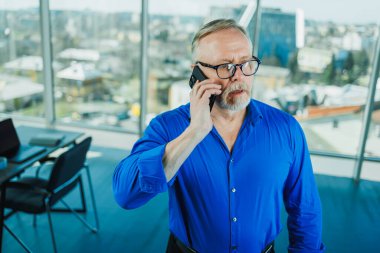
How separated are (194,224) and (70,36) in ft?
15.0

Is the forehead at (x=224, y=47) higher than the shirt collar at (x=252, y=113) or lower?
higher

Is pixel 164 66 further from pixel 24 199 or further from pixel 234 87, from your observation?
pixel 234 87

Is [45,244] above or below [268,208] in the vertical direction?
below

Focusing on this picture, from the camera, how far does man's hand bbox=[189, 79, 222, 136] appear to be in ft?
3.67

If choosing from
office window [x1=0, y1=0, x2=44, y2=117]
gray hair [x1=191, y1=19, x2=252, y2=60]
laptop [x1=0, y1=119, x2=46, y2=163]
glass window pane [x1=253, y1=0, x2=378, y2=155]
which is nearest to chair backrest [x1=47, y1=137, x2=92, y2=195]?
laptop [x1=0, y1=119, x2=46, y2=163]

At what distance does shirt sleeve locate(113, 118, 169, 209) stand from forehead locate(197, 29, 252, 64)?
1.20ft

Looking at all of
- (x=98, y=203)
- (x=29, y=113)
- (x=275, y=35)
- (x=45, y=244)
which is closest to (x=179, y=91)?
(x=275, y=35)

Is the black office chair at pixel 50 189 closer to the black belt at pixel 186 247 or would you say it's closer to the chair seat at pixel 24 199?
the chair seat at pixel 24 199

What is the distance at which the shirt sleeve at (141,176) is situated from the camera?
1.11 m

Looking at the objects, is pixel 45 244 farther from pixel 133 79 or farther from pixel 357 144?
pixel 357 144

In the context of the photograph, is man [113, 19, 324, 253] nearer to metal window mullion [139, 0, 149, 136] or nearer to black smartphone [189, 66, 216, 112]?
black smartphone [189, 66, 216, 112]

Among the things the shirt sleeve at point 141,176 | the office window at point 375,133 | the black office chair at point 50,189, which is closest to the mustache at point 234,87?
the shirt sleeve at point 141,176

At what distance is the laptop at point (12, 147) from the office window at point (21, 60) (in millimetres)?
2626

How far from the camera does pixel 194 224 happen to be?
1397 millimetres
